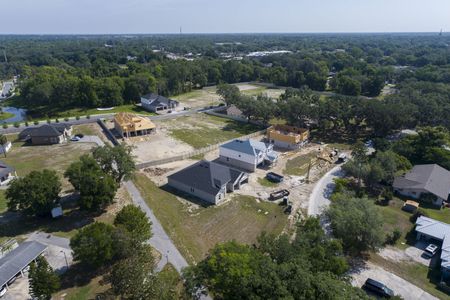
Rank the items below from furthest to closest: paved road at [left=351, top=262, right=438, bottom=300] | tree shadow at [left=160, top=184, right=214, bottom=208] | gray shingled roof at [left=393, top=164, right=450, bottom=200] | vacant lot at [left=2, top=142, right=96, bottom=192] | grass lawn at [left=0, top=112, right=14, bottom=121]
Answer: grass lawn at [left=0, top=112, right=14, bottom=121]
vacant lot at [left=2, top=142, right=96, bottom=192]
gray shingled roof at [left=393, top=164, right=450, bottom=200]
tree shadow at [left=160, top=184, right=214, bottom=208]
paved road at [left=351, top=262, right=438, bottom=300]

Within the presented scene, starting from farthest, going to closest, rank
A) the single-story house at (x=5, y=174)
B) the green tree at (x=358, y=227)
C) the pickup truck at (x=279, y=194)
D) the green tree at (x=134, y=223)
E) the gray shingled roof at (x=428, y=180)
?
the single-story house at (x=5, y=174) → the pickup truck at (x=279, y=194) → the gray shingled roof at (x=428, y=180) → the green tree at (x=358, y=227) → the green tree at (x=134, y=223)

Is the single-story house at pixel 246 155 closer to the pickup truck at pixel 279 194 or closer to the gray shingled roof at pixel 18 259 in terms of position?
the pickup truck at pixel 279 194

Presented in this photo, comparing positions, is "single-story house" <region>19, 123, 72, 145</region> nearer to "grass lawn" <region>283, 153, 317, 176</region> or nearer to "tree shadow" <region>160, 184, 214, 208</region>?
"tree shadow" <region>160, 184, 214, 208</region>

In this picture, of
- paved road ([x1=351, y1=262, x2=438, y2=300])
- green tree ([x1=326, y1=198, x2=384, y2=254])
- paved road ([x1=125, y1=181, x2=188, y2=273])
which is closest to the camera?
paved road ([x1=351, y1=262, x2=438, y2=300])

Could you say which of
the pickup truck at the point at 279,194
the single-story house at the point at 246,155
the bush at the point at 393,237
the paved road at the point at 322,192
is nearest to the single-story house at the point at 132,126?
the single-story house at the point at 246,155

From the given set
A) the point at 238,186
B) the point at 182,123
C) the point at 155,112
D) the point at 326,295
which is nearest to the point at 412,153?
the point at 238,186

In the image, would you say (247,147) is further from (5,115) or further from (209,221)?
(5,115)

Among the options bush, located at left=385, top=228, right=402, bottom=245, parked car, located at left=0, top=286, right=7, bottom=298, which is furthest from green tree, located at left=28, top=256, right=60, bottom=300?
bush, located at left=385, top=228, right=402, bottom=245
